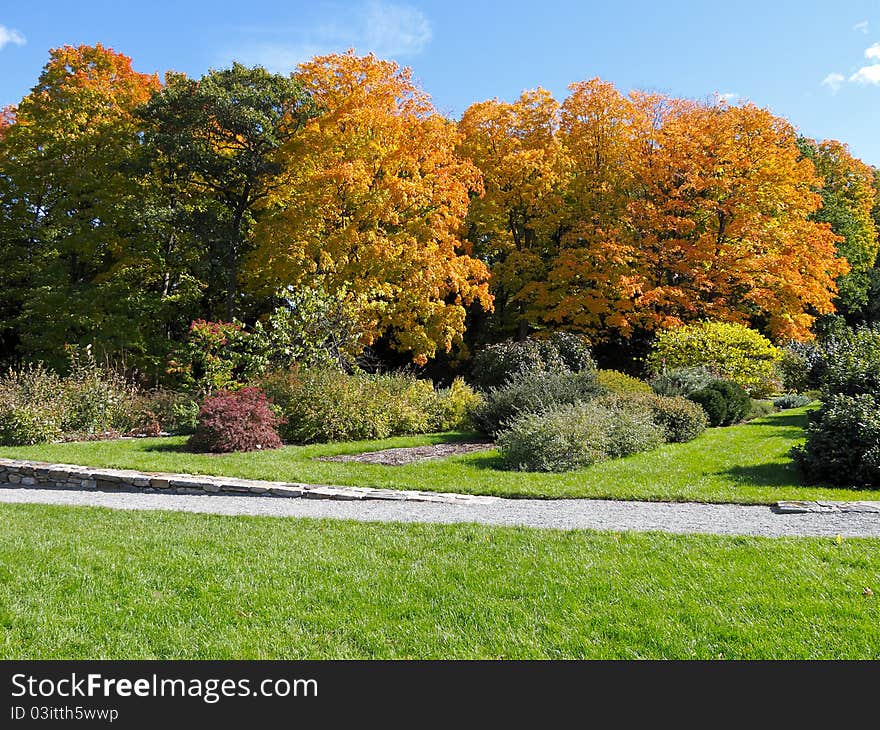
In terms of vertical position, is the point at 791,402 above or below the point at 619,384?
below

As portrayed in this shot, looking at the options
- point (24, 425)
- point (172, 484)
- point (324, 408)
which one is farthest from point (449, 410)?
point (24, 425)

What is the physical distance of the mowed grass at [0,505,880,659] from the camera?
355 cm

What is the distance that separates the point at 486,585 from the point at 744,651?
5.32 ft

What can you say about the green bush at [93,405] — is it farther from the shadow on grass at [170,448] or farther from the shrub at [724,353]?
the shrub at [724,353]

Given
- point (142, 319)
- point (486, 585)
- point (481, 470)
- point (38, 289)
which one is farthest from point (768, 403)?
point (38, 289)

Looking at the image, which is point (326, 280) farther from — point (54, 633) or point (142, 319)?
point (54, 633)

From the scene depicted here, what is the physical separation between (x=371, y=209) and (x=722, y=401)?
32.8ft

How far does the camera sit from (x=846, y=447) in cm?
777

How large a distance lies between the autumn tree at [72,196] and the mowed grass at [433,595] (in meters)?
14.7

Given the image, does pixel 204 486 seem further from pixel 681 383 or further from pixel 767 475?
pixel 681 383

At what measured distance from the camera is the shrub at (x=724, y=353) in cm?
1580

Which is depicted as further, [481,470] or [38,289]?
[38,289]

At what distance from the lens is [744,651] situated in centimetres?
344

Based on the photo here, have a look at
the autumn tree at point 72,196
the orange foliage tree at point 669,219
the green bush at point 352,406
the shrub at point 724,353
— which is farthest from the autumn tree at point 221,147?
the shrub at point 724,353
